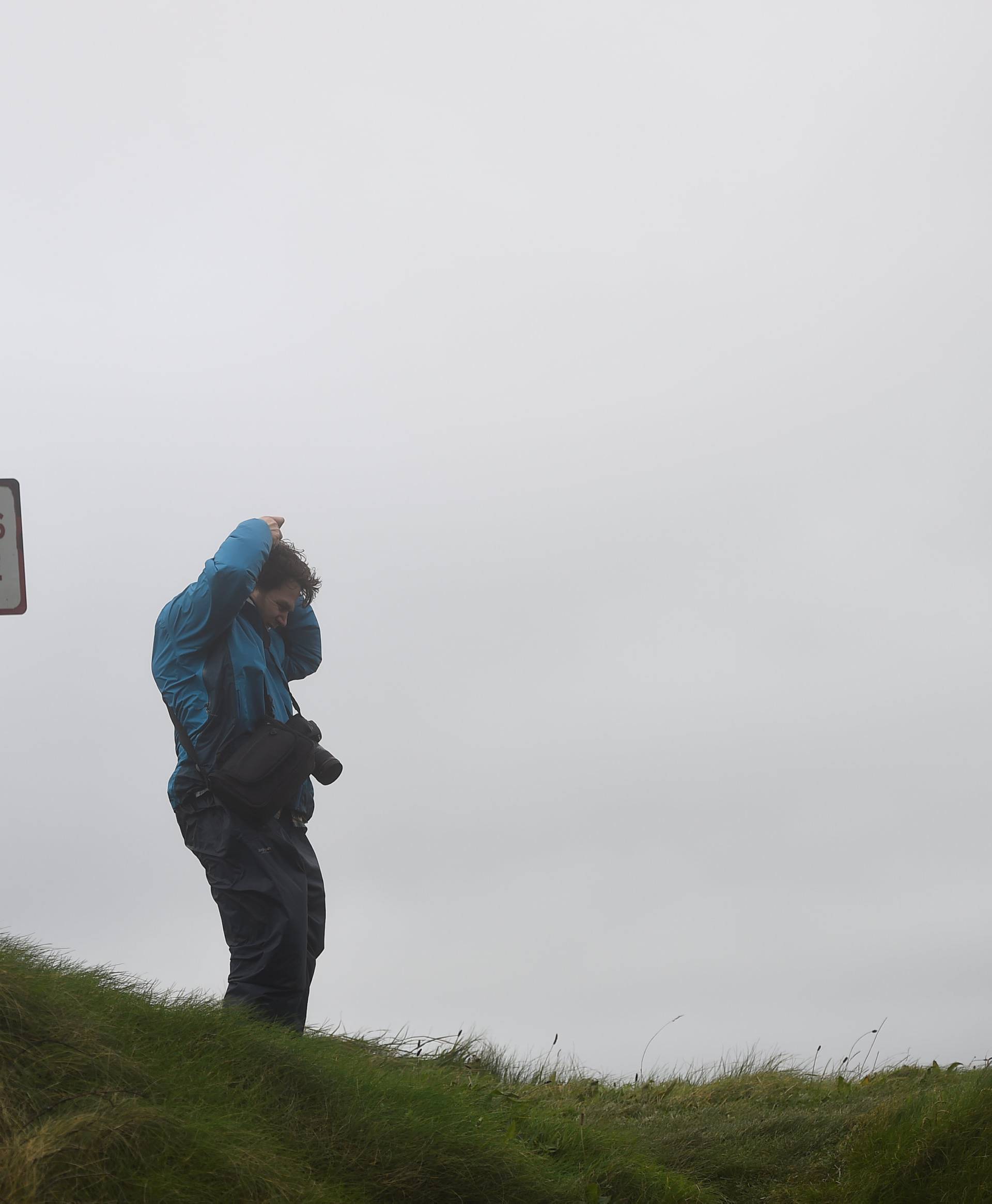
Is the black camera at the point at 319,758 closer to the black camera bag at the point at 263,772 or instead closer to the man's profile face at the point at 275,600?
the black camera bag at the point at 263,772

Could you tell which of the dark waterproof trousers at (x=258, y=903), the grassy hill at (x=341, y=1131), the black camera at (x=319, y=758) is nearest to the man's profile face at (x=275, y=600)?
the black camera at (x=319, y=758)

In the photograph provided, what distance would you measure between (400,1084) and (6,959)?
1561 millimetres

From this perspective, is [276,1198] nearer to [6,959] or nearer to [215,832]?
[6,959]

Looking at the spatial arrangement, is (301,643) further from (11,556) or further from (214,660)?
(11,556)

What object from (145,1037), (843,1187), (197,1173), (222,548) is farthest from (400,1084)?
(222,548)

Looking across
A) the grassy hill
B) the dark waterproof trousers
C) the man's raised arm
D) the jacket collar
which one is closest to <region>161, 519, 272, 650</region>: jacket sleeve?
the man's raised arm

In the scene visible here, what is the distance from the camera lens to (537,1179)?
440 cm

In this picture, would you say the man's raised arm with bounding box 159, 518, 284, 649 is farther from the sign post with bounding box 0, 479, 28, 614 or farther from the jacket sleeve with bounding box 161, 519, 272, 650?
the sign post with bounding box 0, 479, 28, 614

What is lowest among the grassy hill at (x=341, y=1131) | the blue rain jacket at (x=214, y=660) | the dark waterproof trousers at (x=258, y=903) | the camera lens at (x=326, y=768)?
the grassy hill at (x=341, y=1131)

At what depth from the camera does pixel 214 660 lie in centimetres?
536

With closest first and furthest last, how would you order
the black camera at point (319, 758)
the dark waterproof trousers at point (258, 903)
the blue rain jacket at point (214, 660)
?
the dark waterproof trousers at point (258, 903)
the blue rain jacket at point (214, 660)
the black camera at point (319, 758)

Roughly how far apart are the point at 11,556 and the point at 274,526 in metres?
1.37

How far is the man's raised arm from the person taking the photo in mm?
5227

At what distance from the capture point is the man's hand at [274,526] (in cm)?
565
